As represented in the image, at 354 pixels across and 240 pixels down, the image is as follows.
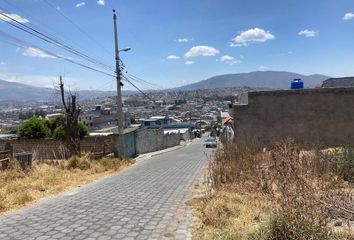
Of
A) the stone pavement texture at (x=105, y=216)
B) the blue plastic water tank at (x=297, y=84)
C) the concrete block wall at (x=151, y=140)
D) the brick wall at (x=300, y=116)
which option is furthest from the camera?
the concrete block wall at (x=151, y=140)

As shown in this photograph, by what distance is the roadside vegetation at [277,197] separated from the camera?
4.86 m

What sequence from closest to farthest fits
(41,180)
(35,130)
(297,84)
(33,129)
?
(41,180), (297,84), (33,129), (35,130)

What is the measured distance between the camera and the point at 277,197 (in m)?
5.73

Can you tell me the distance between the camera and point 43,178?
13.3m

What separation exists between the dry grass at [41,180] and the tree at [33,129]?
21.1 meters

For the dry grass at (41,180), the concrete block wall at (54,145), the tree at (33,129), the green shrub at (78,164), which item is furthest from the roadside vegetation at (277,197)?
the tree at (33,129)

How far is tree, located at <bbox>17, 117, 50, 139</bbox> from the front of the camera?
39062 millimetres

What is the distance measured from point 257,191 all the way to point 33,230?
14.1 ft

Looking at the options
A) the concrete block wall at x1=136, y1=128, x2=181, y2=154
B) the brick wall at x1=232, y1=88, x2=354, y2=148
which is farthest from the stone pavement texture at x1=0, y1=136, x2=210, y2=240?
the concrete block wall at x1=136, y1=128, x2=181, y2=154

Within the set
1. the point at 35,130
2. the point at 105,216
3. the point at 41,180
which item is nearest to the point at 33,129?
the point at 35,130

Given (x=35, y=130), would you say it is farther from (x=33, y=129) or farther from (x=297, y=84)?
(x=297, y=84)

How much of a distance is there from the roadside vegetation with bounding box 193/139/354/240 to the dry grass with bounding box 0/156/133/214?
4322 mm

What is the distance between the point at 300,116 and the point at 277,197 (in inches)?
608

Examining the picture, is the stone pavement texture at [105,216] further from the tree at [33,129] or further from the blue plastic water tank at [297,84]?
Result: the tree at [33,129]
